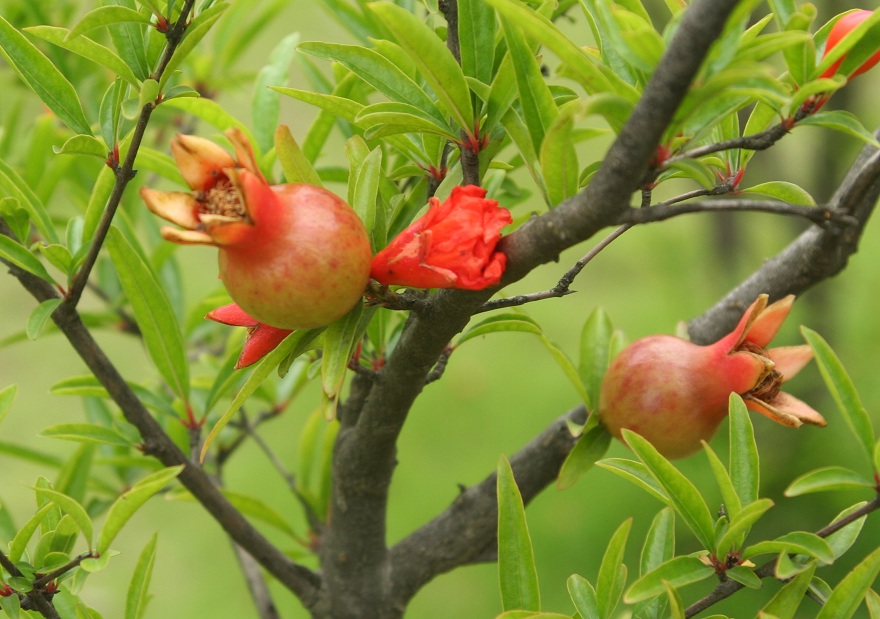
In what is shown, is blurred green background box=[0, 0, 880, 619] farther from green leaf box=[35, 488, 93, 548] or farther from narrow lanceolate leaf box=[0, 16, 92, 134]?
green leaf box=[35, 488, 93, 548]

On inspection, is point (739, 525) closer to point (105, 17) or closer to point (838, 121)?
point (838, 121)

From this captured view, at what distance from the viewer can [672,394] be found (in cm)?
59

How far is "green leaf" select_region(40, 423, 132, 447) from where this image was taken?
64 cm

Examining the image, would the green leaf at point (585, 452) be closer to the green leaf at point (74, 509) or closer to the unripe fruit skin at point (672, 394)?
the unripe fruit skin at point (672, 394)

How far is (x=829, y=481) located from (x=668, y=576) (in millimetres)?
107

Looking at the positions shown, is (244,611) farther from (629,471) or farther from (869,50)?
(869,50)

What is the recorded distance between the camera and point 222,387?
68cm

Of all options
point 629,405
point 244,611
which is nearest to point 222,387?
point 629,405

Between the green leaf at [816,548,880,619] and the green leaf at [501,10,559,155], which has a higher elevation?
the green leaf at [501,10,559,155]

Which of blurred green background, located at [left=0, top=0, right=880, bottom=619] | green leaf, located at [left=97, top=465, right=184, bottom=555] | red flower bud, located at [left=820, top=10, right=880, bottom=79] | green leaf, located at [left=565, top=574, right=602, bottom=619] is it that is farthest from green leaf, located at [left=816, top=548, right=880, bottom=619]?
blurred green background, located at [left=0, top=0, right=880, bottom=619]

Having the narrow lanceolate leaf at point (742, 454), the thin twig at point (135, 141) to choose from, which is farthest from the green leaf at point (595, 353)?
the thin twig at point (135, 141)

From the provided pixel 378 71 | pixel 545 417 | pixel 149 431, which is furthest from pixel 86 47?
pixel 545 417

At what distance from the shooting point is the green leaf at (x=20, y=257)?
1.90 feet

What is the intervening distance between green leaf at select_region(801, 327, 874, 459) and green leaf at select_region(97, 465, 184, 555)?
376 mm
